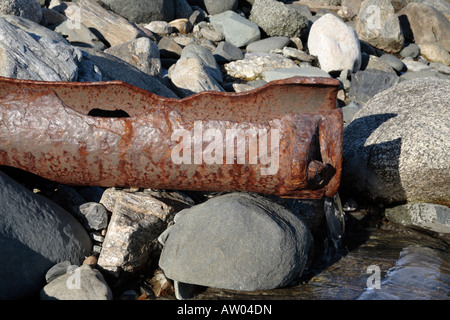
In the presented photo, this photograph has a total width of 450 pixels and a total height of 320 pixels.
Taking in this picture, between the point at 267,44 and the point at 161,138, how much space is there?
262 inches

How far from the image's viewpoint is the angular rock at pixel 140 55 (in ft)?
21.1

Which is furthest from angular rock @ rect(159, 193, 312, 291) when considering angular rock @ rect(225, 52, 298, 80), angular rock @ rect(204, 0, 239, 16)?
angular rock @ rect(204, 0, 239, 16)

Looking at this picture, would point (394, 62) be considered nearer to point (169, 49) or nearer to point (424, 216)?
point (169, 49)

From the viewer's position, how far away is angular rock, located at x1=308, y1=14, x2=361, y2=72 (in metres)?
9.00

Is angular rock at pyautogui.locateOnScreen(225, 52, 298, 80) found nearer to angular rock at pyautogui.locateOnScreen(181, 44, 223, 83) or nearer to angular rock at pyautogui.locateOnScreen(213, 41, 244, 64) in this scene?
angular rock at pyautogui.locateOnScreen(213, 41, 244, 64)

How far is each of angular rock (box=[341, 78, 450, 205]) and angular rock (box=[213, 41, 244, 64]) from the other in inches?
169

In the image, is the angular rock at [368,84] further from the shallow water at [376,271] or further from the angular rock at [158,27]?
the shallow water at [376,271]

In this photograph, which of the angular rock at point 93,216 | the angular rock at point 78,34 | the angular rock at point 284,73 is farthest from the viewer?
the angular rock at point 284,73

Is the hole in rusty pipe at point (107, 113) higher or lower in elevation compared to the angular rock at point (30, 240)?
higher

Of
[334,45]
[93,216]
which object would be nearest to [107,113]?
[93,216]

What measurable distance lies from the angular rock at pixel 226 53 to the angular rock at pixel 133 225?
18.2 ft

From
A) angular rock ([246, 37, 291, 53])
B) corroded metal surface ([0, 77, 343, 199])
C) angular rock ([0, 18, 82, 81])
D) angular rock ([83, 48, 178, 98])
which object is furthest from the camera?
angular rock ([246, 37, 291, 53])

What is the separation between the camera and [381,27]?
11.1m

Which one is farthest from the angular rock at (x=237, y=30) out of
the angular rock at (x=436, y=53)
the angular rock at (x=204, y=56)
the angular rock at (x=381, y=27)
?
the angular rock at (x=436, y=53)
